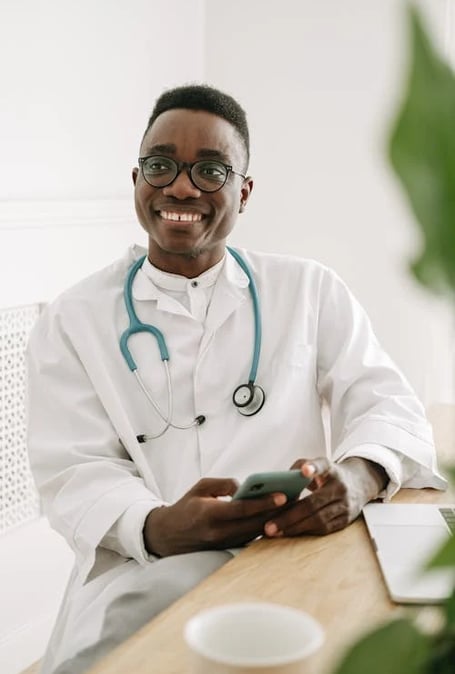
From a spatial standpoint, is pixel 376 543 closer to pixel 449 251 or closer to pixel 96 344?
pixel 96 344

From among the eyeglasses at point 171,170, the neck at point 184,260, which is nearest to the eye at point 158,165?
the eyeglasses at point 171,170

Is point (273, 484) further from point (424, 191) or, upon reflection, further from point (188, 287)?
point (424, 191)

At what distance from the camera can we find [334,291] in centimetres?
193

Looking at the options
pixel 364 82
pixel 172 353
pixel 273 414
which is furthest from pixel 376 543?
pixel 364 82

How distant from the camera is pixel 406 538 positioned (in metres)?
1.36

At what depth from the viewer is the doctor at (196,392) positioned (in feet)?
4.92

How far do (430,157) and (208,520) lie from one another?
3.50 feet

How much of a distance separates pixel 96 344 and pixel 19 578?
109 cm

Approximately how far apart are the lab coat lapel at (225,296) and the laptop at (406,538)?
47 cm

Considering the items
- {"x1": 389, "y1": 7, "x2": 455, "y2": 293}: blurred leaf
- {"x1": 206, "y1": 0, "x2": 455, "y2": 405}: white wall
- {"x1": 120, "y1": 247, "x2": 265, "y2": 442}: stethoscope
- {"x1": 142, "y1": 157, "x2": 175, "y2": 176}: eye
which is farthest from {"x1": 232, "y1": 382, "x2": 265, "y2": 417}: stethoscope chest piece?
{"x1": 206, "y1": 0, "x2": 455, "y2": 405}: white wall

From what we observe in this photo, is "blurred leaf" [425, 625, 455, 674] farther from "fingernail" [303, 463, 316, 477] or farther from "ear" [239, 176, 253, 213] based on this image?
"ear" [239, 176, 253, 213]

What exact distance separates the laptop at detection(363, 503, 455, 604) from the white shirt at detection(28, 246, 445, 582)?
3.9 inches

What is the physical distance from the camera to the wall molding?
2461 millimetres

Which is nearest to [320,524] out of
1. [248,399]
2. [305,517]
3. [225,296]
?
[305,517]
